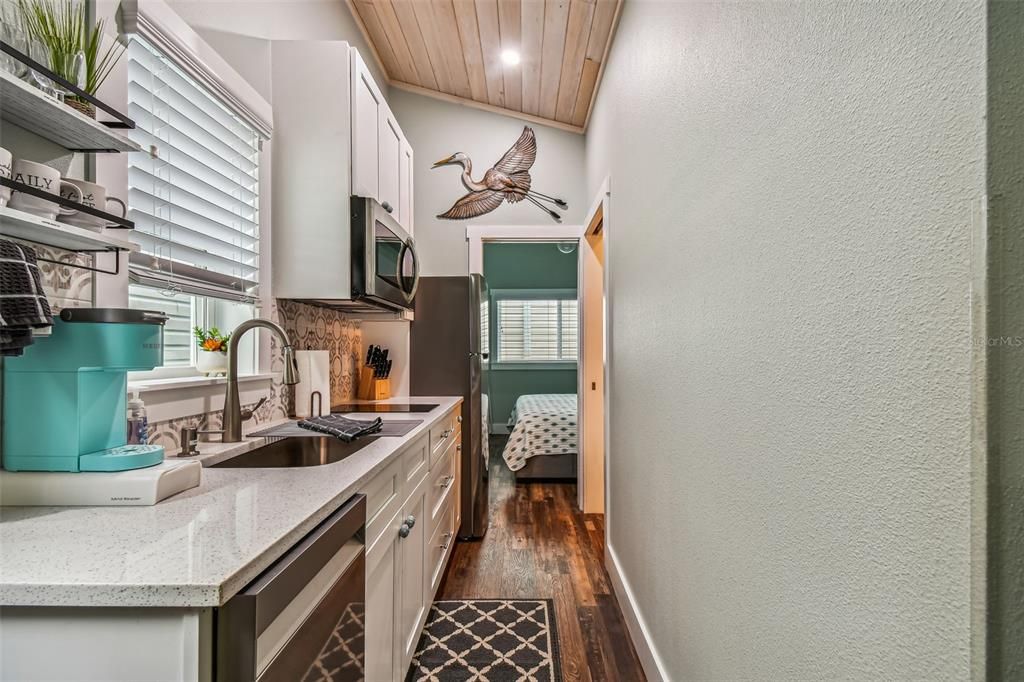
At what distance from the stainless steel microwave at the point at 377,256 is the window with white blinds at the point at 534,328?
15.5 ft

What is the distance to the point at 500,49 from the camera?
3031mm

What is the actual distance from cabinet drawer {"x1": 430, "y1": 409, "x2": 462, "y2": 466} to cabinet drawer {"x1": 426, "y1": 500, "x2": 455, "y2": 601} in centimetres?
31

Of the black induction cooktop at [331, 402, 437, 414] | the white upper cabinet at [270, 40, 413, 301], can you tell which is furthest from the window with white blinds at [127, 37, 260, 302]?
the black induction cooktop at [331, 402, 437, 414]

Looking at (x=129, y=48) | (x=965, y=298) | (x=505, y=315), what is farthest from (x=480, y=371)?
(x=505, y=315)

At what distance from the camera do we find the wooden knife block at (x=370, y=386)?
3.21 metres

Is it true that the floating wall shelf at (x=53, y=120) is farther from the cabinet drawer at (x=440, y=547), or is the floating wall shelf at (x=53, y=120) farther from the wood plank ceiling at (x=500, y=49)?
the wood plank ceiling at (x=500, y=49)

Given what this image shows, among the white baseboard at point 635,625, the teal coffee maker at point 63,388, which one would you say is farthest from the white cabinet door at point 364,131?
the white baseboard at point 635,625

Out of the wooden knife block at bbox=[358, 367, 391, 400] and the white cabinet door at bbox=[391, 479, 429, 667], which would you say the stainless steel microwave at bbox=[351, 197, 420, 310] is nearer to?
the wooden knife block at bbox=[358, 367, 391, 400]

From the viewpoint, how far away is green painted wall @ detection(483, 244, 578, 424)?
7344 mm

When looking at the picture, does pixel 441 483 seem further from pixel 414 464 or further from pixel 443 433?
pixel 414 464

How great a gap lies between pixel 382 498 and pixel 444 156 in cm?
303

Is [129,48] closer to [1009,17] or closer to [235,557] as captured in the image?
[235,557]

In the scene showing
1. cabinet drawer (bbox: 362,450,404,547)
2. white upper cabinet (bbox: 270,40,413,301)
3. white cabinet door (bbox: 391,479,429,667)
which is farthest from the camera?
white upper cabinet (bbox: 270,40,413,301)

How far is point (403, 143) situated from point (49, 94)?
2375mm
